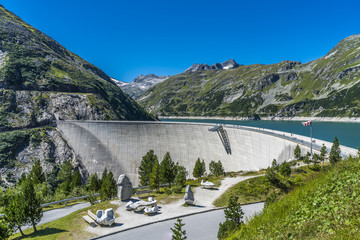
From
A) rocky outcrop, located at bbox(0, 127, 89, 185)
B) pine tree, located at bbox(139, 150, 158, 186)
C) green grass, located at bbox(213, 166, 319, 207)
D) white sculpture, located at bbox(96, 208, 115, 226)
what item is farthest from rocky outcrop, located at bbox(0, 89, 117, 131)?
green grass, located at bbox(213, 166, 319, 207)

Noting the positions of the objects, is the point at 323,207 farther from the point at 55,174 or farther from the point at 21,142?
the point at 21,142

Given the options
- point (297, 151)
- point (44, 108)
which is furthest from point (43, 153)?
point (297, 151)

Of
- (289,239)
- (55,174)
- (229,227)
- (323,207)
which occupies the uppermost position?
(323,207)

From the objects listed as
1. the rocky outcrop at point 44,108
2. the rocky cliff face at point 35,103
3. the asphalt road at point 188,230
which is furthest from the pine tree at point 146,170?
the rocky outcrop at point 44,108

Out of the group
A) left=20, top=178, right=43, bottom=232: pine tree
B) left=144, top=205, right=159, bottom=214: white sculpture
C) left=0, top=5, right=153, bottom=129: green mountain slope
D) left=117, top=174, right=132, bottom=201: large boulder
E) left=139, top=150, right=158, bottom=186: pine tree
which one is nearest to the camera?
left=20, top=178, right=43, bottom=232: pine tree

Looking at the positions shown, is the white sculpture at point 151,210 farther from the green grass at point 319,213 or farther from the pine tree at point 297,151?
the pine tree at point 297,151

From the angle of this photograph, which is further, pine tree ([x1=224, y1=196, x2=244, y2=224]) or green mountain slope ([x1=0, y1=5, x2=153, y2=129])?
green mountain slope ([x1=0, y1=5, x2=153, y2=129])

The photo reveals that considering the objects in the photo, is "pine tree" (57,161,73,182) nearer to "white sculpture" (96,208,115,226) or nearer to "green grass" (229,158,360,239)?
"white sculpture" (96,208,115,226)

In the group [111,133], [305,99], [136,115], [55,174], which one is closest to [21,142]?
[55,174]
